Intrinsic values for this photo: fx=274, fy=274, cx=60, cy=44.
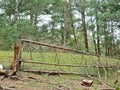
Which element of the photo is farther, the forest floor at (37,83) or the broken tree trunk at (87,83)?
the broken tree trunk at (87,83)

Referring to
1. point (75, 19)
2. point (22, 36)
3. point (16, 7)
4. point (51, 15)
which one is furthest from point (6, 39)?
point (75, 19)

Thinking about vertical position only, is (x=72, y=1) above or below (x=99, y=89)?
above

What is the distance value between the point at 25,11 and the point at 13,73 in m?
11.9

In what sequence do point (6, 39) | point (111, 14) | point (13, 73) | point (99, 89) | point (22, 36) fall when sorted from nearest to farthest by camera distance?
point (99, 89) < point (13, 73) < point (111, 14) < point (6, 39) < point (22, 36)

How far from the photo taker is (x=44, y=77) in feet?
28.3

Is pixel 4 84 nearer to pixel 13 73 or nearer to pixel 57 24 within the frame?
pixel 13 73

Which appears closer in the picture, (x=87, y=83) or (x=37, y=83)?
(x=37, y=83)

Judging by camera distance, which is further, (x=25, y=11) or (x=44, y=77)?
(x=25, y=11)

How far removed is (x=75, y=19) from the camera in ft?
77.4

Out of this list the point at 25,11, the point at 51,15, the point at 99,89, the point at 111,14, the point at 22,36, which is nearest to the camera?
the point at 99,89

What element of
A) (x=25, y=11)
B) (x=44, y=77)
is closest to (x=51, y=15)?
(x=25, y=11)

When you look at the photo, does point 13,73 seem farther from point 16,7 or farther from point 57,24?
point 57,24

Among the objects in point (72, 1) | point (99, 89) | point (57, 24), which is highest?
point (72, 1)

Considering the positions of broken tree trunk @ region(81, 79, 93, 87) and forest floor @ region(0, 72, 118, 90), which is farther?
broken tree trunk @ region(81, 79, 93, 87)
